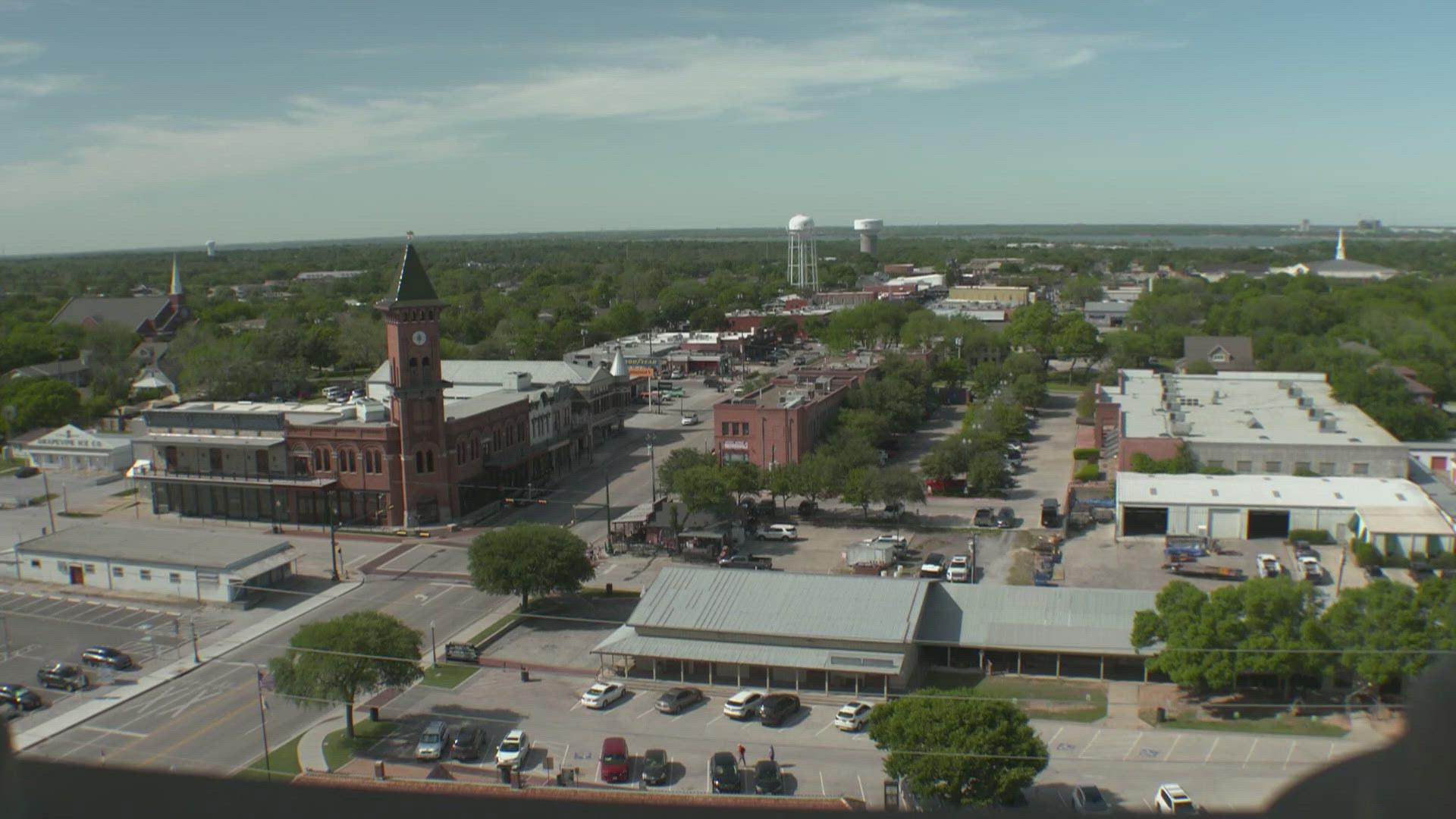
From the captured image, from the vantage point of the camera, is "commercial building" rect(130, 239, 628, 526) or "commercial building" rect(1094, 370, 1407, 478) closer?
"commercial building" rect(130, 239, 628, 526)

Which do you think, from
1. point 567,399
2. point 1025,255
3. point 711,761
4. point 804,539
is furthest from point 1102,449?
point 1025,255

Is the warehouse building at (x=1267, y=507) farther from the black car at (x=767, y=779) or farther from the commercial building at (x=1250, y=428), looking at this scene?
the black car at (x=767, y=779)

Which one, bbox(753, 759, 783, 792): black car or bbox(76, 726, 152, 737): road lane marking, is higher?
bbox(753, 759, 783, 792): black car

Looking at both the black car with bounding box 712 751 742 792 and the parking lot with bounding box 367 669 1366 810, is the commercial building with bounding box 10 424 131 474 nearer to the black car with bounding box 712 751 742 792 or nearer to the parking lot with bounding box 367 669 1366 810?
the parking lot with bounding box 367 669 1366 810

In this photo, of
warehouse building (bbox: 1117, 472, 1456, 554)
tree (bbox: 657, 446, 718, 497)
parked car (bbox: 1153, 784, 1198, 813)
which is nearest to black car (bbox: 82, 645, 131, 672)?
tree (bbox: 657, 446, 718, 497)

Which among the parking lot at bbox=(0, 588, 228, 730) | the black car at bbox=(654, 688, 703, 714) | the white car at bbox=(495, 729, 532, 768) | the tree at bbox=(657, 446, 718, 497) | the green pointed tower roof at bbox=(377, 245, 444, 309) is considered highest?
the green pointed tower roof at bbox=(377, 245, 444, 309)

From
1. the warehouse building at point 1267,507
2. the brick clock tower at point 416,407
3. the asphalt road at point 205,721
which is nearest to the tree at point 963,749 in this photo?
the asphalt road at point 205,721

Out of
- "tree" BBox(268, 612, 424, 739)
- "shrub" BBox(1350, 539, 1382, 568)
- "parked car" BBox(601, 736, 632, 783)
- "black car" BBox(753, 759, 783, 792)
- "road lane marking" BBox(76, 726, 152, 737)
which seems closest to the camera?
"black car" BBox(753, 759, 783, 792)

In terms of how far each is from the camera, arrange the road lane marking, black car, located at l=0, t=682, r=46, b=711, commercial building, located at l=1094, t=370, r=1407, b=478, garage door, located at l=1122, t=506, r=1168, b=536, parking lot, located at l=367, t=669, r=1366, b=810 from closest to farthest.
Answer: parking lot, located at l=367, t=669, r=1366, b=810
the road lane marking
black car, located at l=0, t=682, r=46, b=711
garage door, located at l=1122, t=506, r=1168, b=536
commercial building, located at l=1094, t=370, r=1407, b=478

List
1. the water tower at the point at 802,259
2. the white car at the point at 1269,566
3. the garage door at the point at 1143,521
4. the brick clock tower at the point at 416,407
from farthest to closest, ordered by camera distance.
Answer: the water tower at the point at 802,259, the brick clock tower at the point at 416,407, the garage door at the point at 1143,521, the white car at the point at 1269,566
